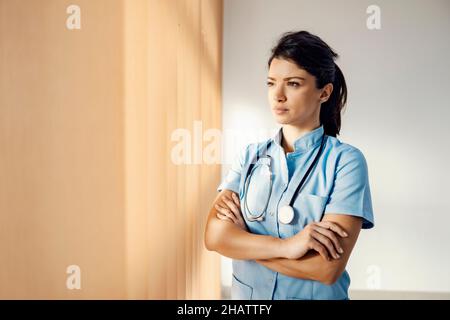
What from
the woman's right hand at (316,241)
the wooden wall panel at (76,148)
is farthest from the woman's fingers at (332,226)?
the wooden wall panel at (76,148)

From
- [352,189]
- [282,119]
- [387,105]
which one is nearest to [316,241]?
[352,189]

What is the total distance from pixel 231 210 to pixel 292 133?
0.21 m

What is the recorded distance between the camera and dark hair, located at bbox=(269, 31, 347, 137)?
2.58 feet

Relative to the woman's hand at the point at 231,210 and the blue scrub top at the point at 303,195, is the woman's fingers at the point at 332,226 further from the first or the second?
the woman's hand at the point at 231,210

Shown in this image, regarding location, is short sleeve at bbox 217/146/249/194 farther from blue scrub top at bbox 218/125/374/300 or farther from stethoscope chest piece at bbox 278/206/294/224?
stethoscope chest piece at bbox 278/206/294/224

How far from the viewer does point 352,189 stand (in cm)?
79

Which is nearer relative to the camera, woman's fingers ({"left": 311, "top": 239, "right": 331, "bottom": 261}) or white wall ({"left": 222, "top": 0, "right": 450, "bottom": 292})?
woman's fingers ({"left": 311, "top": 239, "right": 331, "bottom": 261})

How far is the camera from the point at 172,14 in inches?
32.0

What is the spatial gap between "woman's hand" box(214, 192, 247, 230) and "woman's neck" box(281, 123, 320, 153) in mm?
152

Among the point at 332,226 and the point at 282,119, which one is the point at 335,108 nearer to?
the point at 282,119

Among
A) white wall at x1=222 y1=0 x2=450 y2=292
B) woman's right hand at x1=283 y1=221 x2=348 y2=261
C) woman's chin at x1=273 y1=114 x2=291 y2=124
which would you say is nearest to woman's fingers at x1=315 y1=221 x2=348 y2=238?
woman's right hand at x1=283 y1=221 x2=348 y2=261

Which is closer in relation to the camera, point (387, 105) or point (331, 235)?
point (331, 235)

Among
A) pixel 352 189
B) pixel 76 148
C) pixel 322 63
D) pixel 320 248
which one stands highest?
pixel 322 63

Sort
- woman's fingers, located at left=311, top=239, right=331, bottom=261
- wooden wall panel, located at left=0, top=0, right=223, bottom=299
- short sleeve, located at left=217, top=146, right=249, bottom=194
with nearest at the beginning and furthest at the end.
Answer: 1. wooden wall panel, located at left=0, top=0, right=223, bottom=299
2. woman's fingers, located at left=311, top=239, right=331, bottom=261
3. short sleeve, located at left=217, top=146, right=249, bottom=194
